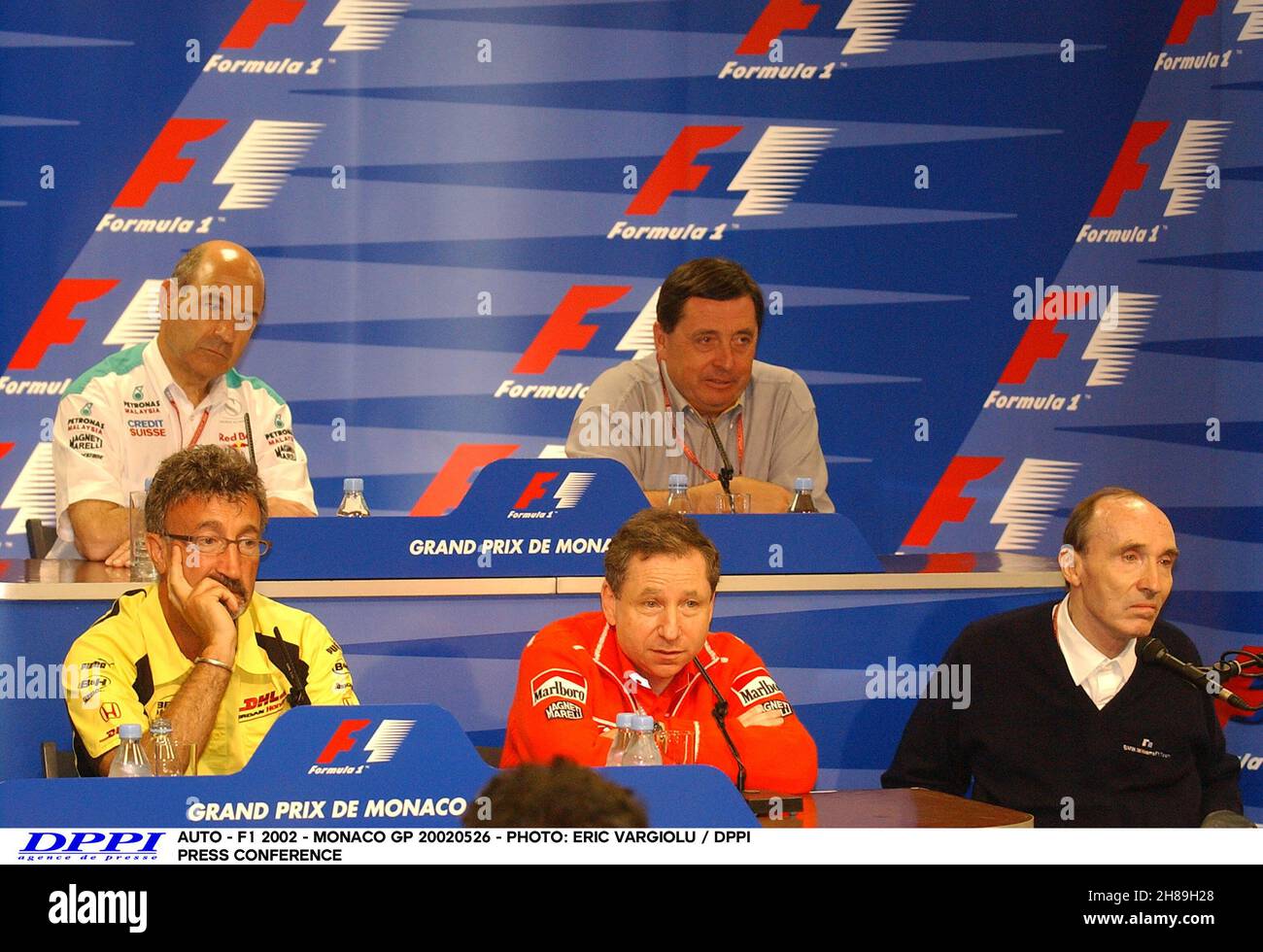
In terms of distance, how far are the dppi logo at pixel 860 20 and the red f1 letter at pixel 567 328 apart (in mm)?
1061

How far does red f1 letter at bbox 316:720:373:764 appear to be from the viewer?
1794mm

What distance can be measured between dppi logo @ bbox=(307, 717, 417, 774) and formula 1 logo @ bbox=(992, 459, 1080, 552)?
4073mm

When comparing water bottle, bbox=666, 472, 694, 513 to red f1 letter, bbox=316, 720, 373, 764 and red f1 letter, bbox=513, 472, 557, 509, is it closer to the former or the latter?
red f1 letter, bbox=513, 472, 557, 509

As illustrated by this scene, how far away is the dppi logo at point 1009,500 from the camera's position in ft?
18.2

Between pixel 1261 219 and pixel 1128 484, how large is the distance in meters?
1.03

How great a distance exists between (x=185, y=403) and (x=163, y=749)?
5.56ft

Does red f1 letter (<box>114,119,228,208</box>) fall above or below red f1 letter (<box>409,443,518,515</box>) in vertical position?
above

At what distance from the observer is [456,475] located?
17.8 ft

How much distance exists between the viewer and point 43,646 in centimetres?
303

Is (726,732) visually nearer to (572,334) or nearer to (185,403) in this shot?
(185,403)

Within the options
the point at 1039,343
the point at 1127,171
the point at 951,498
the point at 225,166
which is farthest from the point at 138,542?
the point at 1127,171

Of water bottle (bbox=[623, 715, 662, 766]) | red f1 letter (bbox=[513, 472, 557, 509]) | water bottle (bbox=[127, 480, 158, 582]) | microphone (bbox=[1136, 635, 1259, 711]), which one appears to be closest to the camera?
water bottle (bbox=[623, 715, 662, 766])

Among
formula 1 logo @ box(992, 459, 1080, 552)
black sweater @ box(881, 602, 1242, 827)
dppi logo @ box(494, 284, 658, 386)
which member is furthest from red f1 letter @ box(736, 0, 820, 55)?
black sweater @ box(881, 602, 1242, 827)
